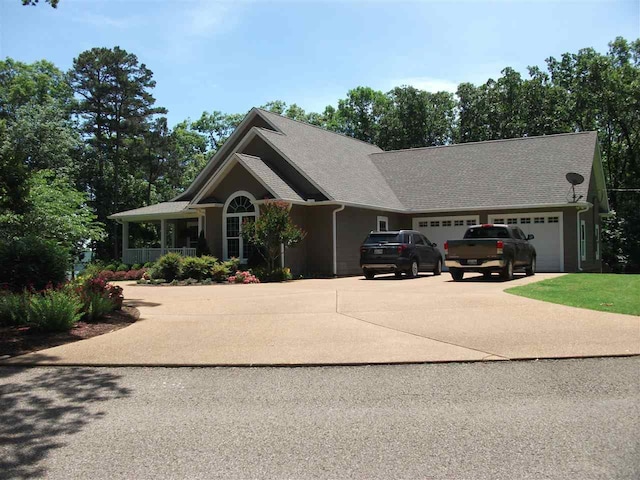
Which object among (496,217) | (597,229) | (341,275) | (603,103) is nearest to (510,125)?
(603,103)

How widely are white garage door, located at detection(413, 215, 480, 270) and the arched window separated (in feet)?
31.1

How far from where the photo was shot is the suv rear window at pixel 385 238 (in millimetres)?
20625

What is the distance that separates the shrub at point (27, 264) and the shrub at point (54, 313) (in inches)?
76.5

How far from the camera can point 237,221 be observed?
2377cm

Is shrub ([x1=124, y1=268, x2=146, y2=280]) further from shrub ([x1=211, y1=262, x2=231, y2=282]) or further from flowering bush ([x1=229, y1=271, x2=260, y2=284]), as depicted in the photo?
flowering bush ([x1=229, y1=271, x2=260, y2=284])

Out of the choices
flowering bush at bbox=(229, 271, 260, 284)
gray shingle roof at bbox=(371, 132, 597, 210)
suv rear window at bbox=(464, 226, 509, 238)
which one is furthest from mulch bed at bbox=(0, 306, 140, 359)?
gray shingle roof at bbox=(371, 132, 597, 210)

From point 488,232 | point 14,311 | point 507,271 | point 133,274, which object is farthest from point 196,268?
point 14,311

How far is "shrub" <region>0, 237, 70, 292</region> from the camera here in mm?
11312

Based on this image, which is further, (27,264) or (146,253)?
(146,253)

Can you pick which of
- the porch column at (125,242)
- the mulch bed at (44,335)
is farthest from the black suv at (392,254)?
the porch column at (125,242)

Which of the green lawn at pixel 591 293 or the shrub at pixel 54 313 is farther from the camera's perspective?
the green lawn at pixel 591 293

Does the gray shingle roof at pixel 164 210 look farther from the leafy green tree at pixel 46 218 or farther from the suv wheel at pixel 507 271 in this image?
the suv wheel at pixel 507 271

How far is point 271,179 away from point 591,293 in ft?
Result: 42.0

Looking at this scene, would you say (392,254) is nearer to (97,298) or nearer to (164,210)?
(97,298)
